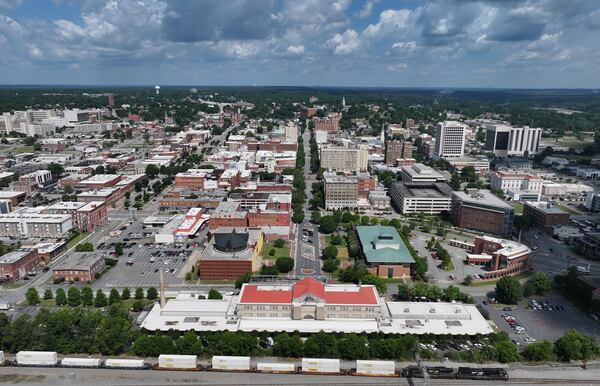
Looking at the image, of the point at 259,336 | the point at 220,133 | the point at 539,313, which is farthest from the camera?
the point at 220,133

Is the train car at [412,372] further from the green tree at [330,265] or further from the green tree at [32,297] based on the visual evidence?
the green tree at [32,297]

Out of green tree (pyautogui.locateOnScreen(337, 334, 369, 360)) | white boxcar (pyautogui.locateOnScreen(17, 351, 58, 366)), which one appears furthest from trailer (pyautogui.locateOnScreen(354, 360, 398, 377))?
white boxcar (pyautogui.locateOnScreen(17, 351, 58, 366))

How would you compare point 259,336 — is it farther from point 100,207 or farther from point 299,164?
point 299,164

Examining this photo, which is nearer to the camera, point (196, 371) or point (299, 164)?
point (196, 371)

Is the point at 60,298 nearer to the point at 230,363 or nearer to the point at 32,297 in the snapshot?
the point at 32,297

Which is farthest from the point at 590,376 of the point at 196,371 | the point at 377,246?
the point at 196,371

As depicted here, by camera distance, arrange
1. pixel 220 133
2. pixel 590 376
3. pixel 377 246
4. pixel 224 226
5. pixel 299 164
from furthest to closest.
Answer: pixel 220 133 < pixel 299 164 < pixel 224 226 < pixel 377 246 < pixel 590 376

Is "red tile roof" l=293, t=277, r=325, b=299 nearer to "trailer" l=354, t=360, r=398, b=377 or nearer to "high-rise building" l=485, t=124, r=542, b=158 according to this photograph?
"trailer" l=354, t=360, r=398, b=377

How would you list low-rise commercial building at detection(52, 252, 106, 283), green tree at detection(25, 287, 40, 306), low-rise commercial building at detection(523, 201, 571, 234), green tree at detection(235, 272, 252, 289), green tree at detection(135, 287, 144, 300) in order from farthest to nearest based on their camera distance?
low-rise commercial building at detection(523, 201, 571, 234) → low-rise commercial building at detection(52, 252, 106, 283) → green tree at detection(235, 272, 252, 289) → green tree at detection(135, 287, 144, 300) → green tree at detection(25, 287, 40, 306)
